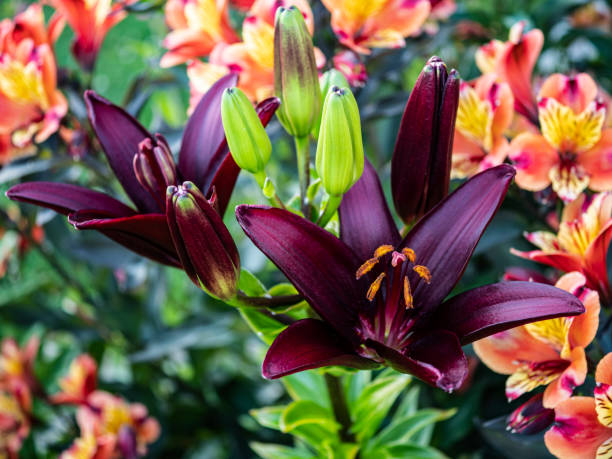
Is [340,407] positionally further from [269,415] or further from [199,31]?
[199,31]

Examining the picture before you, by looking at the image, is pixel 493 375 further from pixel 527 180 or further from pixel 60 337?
pixel 60 337

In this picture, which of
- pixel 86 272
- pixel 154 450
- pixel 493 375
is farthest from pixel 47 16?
pixel 493 375

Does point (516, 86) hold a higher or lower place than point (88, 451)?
higher

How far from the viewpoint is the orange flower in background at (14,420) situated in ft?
2.17

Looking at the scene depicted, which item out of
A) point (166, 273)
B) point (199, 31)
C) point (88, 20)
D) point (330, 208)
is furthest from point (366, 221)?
point (166, 273)

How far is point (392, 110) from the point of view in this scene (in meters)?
0.56

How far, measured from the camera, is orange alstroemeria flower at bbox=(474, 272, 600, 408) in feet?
1.08

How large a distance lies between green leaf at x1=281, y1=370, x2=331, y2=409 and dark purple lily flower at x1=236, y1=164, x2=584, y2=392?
147 mm

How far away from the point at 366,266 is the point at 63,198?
0.16 meters

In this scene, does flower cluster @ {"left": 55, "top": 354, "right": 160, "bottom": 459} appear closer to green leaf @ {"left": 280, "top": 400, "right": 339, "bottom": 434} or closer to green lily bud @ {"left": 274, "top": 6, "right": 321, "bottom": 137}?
green leaf @ {"left": 280, "top": 400, "right": 339, "bottom": 434}

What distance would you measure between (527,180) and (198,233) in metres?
0.23

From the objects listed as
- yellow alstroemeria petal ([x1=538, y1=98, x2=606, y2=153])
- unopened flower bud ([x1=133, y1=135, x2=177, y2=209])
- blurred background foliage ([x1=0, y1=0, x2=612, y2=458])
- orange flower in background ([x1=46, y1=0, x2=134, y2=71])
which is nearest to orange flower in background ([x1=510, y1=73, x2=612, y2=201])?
yellow alstroemeria petal ([x1=538, y1=98, x2=606, y2=153])

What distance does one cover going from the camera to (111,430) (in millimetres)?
604

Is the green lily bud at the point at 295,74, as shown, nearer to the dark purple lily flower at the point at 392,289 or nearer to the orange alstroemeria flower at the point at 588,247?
the dark purple lily flower at the point at 392,289
